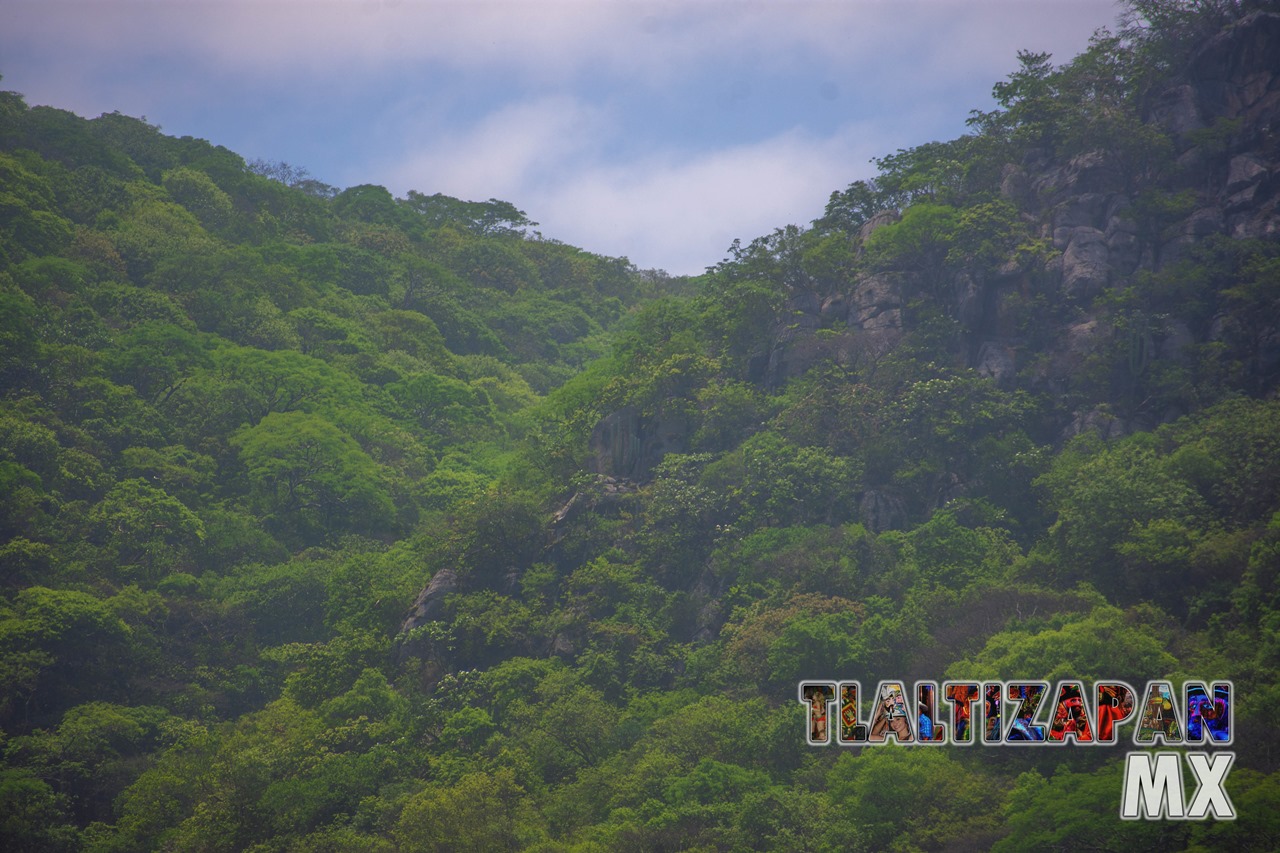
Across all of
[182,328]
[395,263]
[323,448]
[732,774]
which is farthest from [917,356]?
[395,263]

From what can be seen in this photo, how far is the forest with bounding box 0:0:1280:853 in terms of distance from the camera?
28.8 m

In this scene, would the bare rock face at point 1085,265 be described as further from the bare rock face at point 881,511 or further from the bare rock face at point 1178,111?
the bare rock face at point 881,511

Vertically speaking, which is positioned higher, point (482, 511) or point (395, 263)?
point (395, 263)

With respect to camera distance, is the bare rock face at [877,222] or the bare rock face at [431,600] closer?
the bare rock face at [431,600]

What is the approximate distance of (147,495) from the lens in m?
43.8

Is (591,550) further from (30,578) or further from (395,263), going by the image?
(395,263)

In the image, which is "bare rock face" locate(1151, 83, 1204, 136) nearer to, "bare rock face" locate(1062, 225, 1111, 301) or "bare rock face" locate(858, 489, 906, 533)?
"bare rock face" locate(1062, 225, 1111, 301)

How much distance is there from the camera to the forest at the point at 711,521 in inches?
1135

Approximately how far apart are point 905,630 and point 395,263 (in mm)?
46396

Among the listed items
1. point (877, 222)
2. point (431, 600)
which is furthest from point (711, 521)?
point (877, 222)

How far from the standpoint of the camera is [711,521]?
130 ft

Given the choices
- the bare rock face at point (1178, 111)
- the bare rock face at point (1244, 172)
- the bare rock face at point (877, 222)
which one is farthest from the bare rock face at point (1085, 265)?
the bare rock face at point (877, 222)

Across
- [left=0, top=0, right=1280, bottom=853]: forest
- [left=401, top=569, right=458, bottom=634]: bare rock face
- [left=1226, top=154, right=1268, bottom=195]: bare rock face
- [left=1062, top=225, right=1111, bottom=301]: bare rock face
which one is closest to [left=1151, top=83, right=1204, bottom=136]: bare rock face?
[left=0, top=0, right=1280, bottom=853]: forest

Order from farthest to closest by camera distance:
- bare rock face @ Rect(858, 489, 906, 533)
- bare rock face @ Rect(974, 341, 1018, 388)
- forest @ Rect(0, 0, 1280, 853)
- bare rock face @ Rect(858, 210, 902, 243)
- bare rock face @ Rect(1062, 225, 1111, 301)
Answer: bare rock face @ Rect(858, 210, 902, 243) < bare rock face @ Rect(1062, 225, 1111, 301) < bare rock face @ Rect(974, 341, 1018, 388) < bare rock face @ Rect(858, 489, 906, 533) < forest @ Rect(0, 0, 1280, 853)
